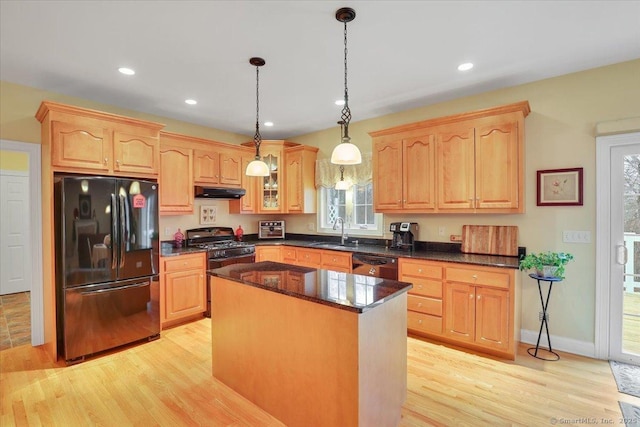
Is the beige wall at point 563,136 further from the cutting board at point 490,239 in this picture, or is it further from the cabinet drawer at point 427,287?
the cabinet drawer at point 427,287

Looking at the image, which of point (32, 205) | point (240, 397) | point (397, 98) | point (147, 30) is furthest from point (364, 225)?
point (32, 205)

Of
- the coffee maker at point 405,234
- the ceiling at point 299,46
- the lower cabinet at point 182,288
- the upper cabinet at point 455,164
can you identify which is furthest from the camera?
the coffee maker at point 405,234

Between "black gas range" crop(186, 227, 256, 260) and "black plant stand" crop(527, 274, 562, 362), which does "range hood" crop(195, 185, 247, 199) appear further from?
"black plant stand" crop(527, 274, 562, 362)

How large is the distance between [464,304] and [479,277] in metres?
0.32

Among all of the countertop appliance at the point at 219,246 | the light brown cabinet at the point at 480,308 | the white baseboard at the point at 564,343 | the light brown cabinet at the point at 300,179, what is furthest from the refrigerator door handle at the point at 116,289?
the white baseboard at the point at 564,343

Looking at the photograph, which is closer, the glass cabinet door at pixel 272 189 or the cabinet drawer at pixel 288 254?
the cabinet drawer at pixel 288 254

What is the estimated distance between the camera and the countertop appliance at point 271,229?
5.27m

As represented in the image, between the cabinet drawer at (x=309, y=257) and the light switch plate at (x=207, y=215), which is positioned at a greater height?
the light switch plate at (x=207, y=215)

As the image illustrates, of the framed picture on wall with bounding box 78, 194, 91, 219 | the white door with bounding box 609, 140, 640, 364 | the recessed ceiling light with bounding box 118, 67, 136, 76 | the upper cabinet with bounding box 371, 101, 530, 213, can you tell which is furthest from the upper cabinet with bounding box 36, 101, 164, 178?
the white door with bounding box 609, 140, 640, 364

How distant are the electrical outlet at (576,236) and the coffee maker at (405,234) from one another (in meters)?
1.48

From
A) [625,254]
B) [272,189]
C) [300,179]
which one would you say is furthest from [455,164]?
[272,189]

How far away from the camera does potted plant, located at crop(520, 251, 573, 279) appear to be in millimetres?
2777

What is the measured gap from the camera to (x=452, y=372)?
8.77 feet

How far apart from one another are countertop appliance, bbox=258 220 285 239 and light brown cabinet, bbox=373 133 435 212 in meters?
1.96
